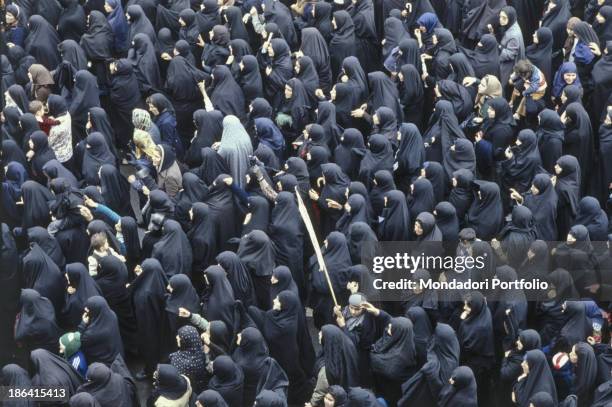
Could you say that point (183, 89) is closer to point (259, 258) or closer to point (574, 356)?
point (259, 258)

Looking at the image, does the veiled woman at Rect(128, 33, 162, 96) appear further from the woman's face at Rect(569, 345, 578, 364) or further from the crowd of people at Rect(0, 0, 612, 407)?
the woman's face at Rect(569, 345, 578, 364)

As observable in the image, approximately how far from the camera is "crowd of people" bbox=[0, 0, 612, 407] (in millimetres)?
12695

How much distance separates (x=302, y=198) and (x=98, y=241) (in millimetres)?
2305

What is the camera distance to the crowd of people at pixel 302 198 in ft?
41.7

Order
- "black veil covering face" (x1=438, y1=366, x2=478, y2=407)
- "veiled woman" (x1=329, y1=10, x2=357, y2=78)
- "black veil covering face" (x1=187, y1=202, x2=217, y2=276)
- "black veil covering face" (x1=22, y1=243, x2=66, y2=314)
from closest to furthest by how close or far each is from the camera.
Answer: "black veil covering face" (x1=438, y1=366, x2=478, y2=407) → "black veil covering face" (x1=22, y1=243, x2=66, y2=314) → "black veil covering face" (x1=187, y1=202, x2=217, y2=276) → "veiled woman" (x1=329, y1=10, x2=357, y2=78)

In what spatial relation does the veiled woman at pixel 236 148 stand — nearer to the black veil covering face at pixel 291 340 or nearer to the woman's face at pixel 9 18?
the black veil covering face at pixel 291 340

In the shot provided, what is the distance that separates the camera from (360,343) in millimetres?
12977

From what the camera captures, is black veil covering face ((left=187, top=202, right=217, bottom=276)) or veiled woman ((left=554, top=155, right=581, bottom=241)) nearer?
black veil covering face ((left=187, top=202, right=217, bottom=276))

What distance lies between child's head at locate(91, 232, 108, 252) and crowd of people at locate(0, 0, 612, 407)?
0.15ft

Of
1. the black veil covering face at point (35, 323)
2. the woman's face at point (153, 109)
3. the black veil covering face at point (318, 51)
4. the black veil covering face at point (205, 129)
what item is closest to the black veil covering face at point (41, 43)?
the woman's face at point (153, 109)

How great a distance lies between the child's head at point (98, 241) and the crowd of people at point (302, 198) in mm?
46

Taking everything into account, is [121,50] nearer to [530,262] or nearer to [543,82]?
[543,82]

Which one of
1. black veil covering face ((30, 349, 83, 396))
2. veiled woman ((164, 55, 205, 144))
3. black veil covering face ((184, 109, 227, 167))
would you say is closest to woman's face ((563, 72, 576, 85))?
black veil covering face ((184, 109, 227, 167))

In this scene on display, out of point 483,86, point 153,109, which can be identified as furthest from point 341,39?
point 153,109
